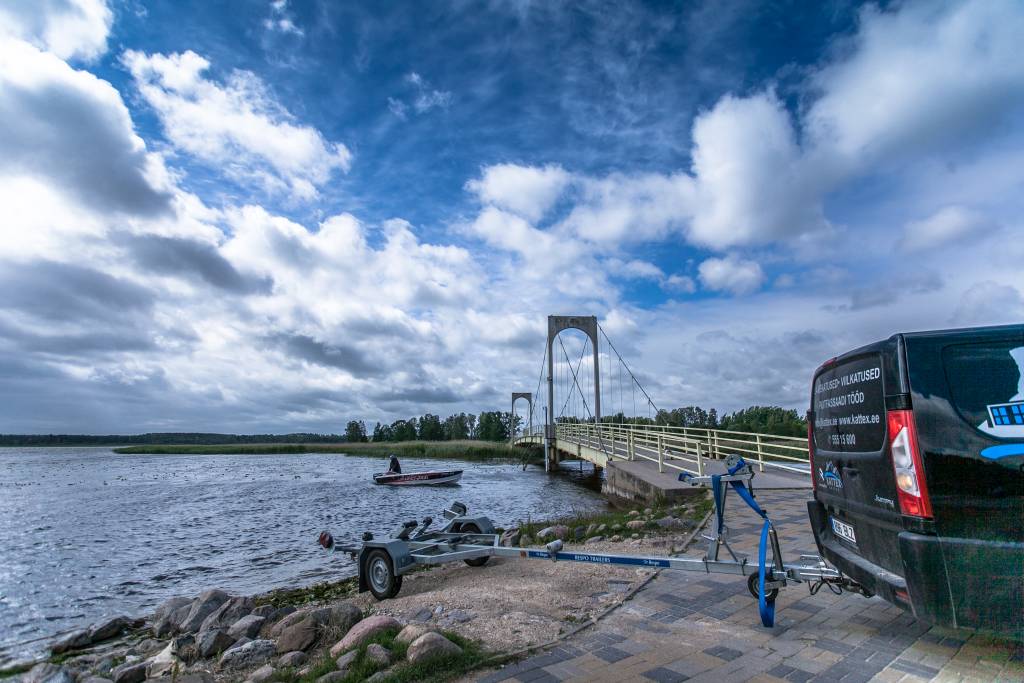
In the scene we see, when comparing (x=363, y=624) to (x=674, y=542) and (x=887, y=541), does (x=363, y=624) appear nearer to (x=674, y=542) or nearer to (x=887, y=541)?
(x=887, y=541)

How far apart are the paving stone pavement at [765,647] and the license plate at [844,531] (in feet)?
2.26

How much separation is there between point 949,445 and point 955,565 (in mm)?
593

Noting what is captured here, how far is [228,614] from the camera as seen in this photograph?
6.54 m

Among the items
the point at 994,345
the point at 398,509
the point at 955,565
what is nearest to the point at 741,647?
the point at 955,565

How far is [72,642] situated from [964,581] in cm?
906

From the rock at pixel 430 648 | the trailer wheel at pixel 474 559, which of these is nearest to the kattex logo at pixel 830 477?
the rock at pixel 430 648

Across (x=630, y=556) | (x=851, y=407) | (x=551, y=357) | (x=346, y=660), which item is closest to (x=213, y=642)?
(x=346, y=660)

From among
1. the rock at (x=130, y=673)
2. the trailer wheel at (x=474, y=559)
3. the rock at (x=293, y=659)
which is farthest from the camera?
the trailer wheel at (x=474, y=559)

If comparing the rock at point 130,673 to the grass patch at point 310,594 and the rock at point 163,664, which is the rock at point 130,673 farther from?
the grass patch at point 310,594

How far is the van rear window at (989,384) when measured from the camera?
2709 mm

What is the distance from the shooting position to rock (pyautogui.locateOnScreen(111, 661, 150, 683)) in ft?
17.0

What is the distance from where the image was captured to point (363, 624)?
4418 mm

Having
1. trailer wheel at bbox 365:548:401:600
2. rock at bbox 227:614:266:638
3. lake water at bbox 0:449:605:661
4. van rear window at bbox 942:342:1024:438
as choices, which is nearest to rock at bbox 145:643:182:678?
rock at bbox 227:614:266:638

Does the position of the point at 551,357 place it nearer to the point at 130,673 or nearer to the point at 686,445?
the point at 686,445
